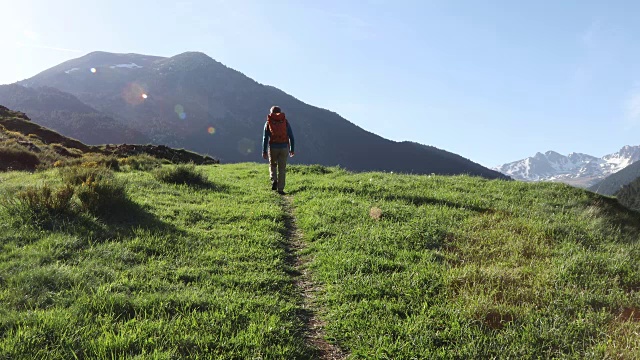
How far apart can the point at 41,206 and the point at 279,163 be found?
8.66 metres

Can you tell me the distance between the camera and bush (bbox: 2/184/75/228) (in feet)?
27.3

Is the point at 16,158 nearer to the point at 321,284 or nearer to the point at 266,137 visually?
the point at 266,137

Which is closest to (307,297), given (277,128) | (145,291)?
(145,291)

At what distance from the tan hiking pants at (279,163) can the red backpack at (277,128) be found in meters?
0.38

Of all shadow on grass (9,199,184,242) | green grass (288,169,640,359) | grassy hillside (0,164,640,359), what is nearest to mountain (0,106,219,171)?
shadow on grass (9,199,184,242)

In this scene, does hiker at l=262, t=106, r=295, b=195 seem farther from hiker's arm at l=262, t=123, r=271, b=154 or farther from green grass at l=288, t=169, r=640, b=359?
green grass at l=288, t=169, r=640, b=359

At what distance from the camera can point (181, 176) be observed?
16609mm

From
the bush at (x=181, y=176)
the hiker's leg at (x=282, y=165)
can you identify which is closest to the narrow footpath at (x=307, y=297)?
the hiker's leg at (x=282, y=165)

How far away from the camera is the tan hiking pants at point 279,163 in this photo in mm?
15344

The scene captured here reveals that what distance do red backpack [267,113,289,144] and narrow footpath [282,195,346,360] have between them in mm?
4597

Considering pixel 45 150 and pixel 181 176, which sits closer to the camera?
pixel 181 176

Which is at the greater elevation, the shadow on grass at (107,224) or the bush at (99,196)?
the bush at (99,196)

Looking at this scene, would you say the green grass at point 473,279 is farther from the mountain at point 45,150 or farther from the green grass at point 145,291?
the mountain at point 45,150

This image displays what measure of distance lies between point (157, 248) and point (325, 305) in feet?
12.6
